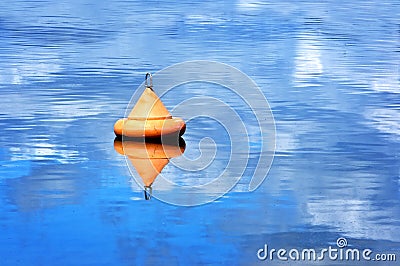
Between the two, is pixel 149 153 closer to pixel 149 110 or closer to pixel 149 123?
pixel 149 123

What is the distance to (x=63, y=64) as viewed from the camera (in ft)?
110

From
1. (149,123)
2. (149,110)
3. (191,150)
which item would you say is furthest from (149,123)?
(191,150)

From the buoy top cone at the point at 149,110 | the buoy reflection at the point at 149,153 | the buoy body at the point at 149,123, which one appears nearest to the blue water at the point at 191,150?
the buoy reflection at the point at 149,153

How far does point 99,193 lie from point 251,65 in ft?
53.8

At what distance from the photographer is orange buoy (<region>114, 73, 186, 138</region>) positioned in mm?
21016

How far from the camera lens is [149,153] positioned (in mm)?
20375

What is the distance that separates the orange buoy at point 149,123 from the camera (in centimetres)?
2102

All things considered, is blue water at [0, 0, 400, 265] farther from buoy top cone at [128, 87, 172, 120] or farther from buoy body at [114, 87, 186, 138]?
buoy top cone at [128, 87, 172, 120]

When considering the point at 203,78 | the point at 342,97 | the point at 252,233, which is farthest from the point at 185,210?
the point at 203,78

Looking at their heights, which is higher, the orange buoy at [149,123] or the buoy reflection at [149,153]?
the orange buoy at [149,123]

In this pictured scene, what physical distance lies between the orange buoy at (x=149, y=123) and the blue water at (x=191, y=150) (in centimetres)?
45

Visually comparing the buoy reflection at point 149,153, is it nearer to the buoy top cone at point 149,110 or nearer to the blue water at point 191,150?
the blue water at point 191,150

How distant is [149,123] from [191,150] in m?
1.14

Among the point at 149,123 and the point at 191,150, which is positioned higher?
the point at 149,123
